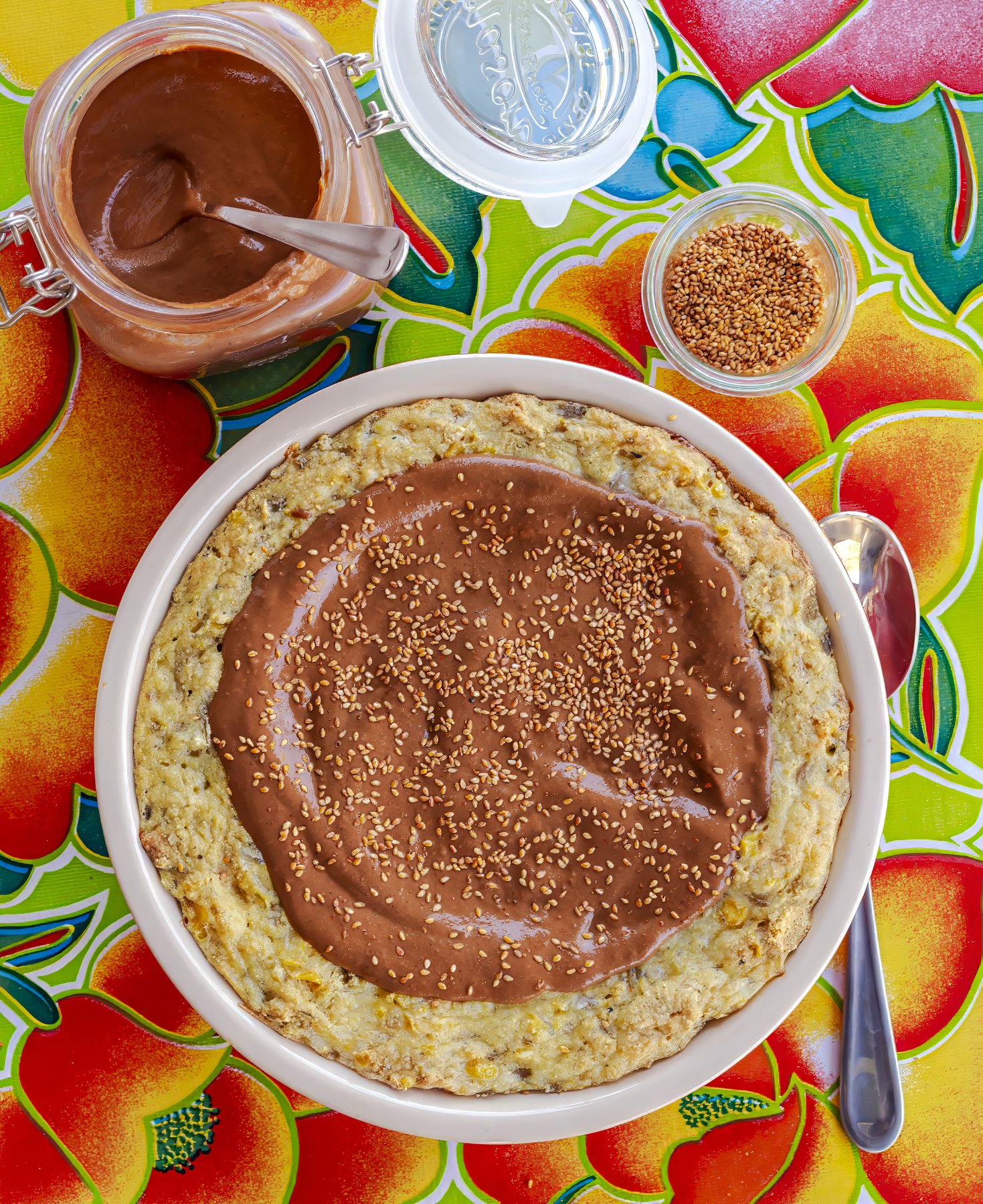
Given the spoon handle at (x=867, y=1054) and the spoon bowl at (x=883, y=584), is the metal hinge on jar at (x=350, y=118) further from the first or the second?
Answer: the spoon handle at (x=867, y=1054)

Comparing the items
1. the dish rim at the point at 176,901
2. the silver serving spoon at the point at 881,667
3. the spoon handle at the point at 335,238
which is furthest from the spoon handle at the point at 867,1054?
the spoon handle at the point at 335,238

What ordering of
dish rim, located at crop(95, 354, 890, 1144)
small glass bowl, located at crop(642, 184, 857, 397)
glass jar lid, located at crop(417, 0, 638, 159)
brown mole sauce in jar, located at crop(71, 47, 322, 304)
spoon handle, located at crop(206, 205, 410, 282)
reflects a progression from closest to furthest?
spoon handle, located at crop(206, 205, 410, 282) → brown mole sauce in jar, located at crop(71, 47, 322, 304) → dish rim, located at crop(95, 354, 890, 1144) → glass jar lid, located at crop(417, 0, 638, 159) → small glass bowl, located at crop(642, 184, 857, 397)

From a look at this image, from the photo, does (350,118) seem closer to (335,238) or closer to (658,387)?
(335,238)

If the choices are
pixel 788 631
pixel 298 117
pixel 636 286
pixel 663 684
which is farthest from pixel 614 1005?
pixel 298 117

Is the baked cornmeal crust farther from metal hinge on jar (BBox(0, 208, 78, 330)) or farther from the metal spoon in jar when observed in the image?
metal hinge on jar (BBox(0, 208, 78, 330))

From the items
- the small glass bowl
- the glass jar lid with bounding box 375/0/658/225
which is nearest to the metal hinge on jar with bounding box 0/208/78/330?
the glass jar lid with bounding box 375/0/658/225

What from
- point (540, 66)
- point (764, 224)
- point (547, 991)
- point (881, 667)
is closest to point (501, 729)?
point (547, 991)
